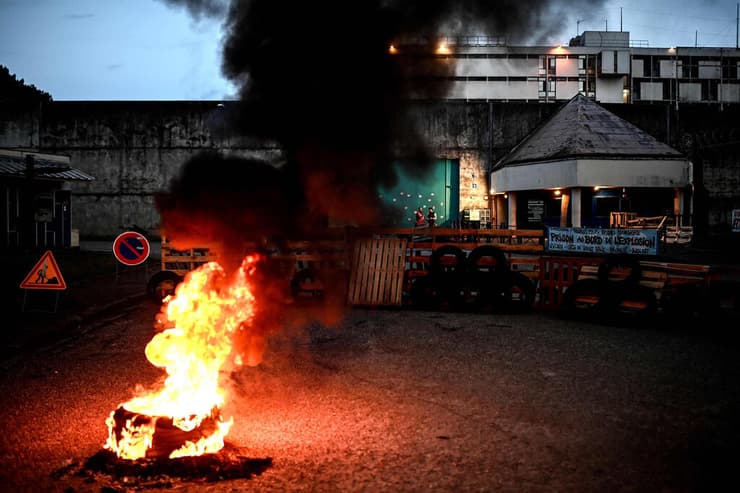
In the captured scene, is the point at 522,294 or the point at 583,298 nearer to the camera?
the point at 583,298

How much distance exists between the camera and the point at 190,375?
4691mm

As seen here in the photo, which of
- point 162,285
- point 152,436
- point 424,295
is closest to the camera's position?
point 152,436

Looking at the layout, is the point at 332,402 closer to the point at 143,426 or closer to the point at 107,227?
the point at 143,426

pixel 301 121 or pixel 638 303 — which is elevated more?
pixel 301 121

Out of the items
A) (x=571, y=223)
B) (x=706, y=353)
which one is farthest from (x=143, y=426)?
(x=571, y=223)

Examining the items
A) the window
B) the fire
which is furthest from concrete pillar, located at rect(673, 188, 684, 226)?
the window

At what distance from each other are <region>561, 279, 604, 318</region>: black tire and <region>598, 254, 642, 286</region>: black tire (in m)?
0.26

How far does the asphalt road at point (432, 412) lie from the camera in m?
3.75

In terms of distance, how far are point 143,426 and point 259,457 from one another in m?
0.81

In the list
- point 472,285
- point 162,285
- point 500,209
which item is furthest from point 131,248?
point 500,209

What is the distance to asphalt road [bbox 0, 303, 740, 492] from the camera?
3.75m

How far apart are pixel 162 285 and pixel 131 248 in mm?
1007

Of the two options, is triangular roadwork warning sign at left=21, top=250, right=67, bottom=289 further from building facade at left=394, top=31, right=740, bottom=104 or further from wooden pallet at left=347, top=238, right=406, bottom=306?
building facade at left=394, top=31, right=740, bottom=104

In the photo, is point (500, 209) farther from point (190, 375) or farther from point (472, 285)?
point (190, 375)
